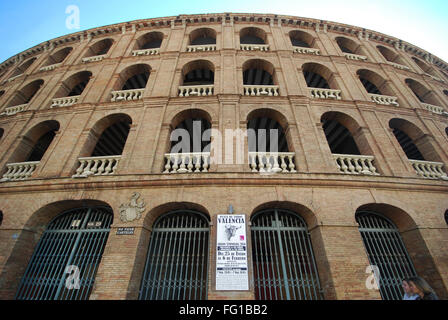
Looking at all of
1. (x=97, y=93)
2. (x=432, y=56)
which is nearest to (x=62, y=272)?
(x=97, y=93)

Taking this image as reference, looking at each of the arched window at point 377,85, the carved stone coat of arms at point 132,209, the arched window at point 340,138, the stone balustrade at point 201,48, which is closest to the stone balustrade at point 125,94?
the stone balustrade at point 201,48

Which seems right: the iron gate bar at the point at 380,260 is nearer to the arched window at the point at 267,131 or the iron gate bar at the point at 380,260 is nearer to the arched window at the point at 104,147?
the arched window at the point at 267,131

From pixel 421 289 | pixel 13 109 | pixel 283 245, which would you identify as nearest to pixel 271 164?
pixel 283 245

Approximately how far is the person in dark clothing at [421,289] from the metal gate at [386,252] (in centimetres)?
279

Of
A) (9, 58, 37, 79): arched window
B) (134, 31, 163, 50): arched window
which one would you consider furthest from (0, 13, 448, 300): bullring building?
(9, 58, 37, 79): arched window

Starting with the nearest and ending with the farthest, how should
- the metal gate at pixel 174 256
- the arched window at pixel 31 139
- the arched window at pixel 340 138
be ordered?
the metal gate at pixel 174 256
the arched window at pixel 31 139
the arched window at pixel 340 138

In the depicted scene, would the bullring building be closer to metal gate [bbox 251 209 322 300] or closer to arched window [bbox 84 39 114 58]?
metal gate [bbox 251 209 322 300]

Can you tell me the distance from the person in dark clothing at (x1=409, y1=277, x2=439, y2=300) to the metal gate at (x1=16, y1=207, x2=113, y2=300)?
7.04m

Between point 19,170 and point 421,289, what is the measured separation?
11394mm

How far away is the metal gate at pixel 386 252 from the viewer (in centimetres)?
553

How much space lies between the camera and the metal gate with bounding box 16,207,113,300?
5562 mm

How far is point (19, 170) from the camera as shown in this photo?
738cm

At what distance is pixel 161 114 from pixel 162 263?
5242 mm

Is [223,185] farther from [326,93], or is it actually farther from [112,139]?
[112,139]
